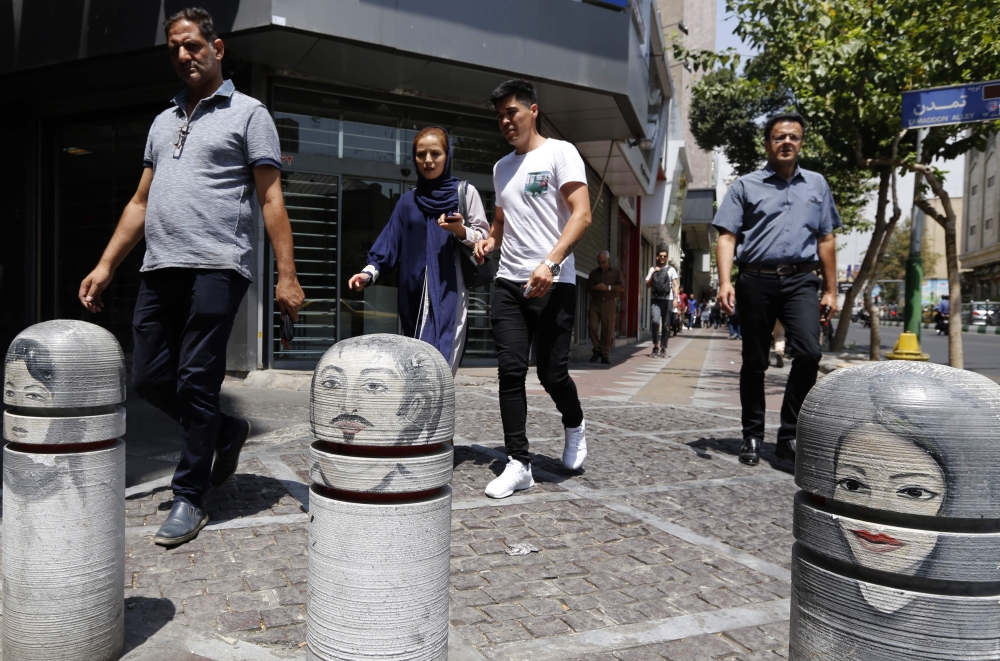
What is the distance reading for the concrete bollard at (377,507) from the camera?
169cm

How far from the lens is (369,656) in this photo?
1.71m

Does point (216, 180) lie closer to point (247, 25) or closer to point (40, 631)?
point (40, 631)

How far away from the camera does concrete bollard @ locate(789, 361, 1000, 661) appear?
129 cm

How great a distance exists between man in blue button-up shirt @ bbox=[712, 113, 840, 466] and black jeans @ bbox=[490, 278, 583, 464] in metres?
1.21

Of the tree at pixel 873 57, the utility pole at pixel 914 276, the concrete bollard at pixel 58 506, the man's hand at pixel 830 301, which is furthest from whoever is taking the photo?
the utility pole at pixel 914 276

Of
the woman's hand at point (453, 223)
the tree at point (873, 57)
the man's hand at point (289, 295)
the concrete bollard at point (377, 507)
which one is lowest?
the concrete bollard at point (377, 507)

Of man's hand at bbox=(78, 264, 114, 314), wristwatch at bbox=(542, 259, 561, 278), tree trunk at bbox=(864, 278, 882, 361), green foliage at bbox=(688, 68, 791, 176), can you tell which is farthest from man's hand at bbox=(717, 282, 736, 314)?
green foliage at bbox=(688, 68, 791, 176)

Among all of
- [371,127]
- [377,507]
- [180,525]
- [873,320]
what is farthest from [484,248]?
[873,320]

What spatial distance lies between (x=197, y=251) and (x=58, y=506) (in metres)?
1.36

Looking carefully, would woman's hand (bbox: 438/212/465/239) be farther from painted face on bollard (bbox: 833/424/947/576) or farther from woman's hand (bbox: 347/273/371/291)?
painted face on bollard (bbox: 833/424/947/576)

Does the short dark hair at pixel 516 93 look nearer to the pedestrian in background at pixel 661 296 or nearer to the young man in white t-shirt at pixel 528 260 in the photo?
the young man in white t-shirt at pixel 528 260

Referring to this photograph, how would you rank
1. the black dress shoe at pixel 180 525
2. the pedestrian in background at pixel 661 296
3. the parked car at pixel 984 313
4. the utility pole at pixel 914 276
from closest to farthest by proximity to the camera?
the black dress shoe at pixel 180 525 < the utility pole at pixel 914 276 < the pedestrian in background at pixel 661 296 < the parked car at pixel 984 313

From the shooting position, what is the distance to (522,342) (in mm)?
4082

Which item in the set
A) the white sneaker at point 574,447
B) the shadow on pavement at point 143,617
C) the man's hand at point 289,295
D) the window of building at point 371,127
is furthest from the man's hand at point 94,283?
the window of building at point 371,127
